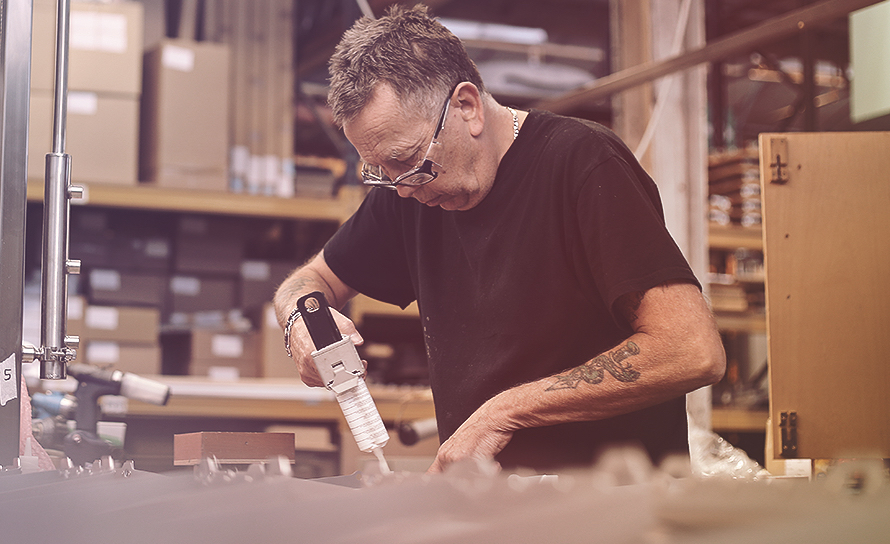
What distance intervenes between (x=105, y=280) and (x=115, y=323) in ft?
0.56

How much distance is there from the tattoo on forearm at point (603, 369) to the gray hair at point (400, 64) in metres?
0.47

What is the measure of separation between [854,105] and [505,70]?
3498mm

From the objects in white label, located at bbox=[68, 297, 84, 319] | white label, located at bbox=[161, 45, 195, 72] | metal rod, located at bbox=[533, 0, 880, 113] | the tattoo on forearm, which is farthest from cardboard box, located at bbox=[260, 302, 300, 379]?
the tattoo on forearm

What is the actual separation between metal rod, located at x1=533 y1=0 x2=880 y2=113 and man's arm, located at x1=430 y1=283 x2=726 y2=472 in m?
0.76

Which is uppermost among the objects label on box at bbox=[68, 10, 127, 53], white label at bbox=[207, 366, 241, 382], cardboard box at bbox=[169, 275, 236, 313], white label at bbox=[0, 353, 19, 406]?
label on box at bbox=[68, 10, 127, 53]

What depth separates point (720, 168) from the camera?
414 centimetres

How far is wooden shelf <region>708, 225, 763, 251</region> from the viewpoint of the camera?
3926 mm

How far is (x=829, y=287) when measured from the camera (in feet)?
4.69

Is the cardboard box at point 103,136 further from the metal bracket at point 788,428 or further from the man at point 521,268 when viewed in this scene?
the metal bracket at point 788,428

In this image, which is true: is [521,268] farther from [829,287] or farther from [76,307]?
[76,307]

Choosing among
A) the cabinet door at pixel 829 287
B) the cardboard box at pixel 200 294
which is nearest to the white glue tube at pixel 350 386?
the cabinet door at pixel 829 287

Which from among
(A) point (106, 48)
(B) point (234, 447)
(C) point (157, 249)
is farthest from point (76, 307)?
(B) point (234, 447)

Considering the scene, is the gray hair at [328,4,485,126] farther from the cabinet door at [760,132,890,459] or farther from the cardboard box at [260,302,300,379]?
the cardboard box at [260,302,300,379]

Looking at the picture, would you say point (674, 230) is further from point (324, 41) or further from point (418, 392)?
point (324, 41)
